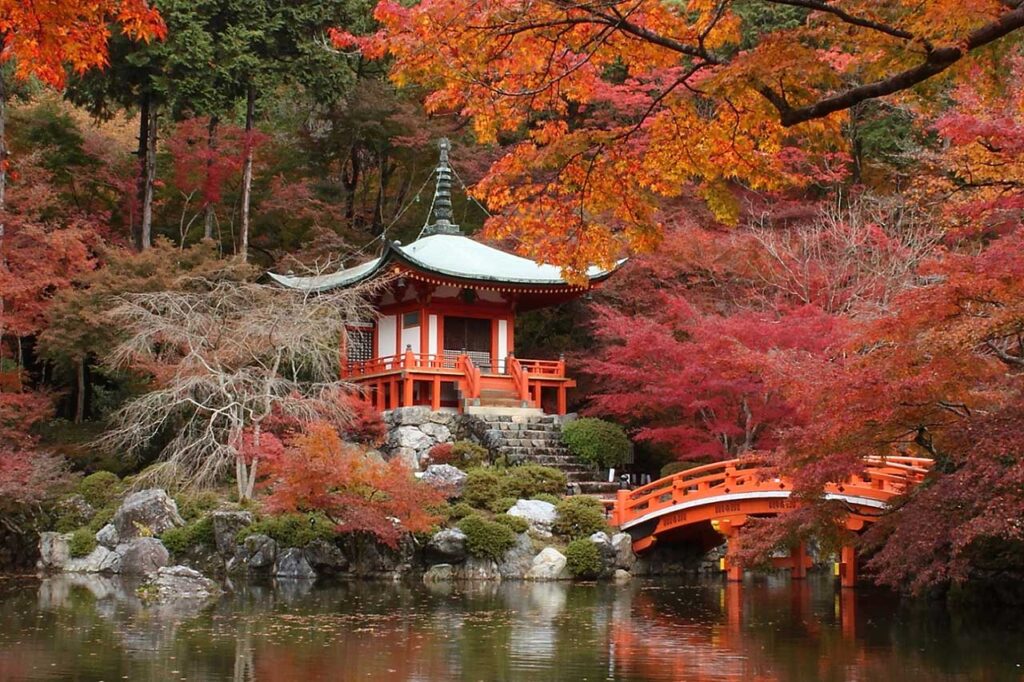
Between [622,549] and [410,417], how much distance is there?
552cm

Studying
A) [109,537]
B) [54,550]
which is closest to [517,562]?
[109,537]

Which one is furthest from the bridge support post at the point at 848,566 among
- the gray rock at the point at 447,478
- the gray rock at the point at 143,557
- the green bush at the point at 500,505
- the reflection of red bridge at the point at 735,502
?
the gray rock at the point at 143,557

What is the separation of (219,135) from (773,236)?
13.4 m

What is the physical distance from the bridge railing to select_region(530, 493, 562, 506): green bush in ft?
3.11

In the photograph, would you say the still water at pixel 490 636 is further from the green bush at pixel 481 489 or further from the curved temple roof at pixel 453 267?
the curved temple roof at pixel 453 267

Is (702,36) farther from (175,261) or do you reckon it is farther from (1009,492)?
(175,261)

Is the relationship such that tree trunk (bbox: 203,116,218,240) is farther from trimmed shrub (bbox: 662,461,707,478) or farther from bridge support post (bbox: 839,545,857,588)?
bridge support post (bbox: 839,545,857,588)

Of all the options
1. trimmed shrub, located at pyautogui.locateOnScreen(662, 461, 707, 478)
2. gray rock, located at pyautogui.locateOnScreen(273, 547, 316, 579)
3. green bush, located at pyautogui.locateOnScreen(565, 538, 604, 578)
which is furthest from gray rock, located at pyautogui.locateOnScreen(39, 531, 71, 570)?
trimmed shrub, located at pyautogui.locateOnScreen(662, 461, 707, 478)

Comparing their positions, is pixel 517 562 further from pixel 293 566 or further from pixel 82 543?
pixel 82 543


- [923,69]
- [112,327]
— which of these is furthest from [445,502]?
[923,69]

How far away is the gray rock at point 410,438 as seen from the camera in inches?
853

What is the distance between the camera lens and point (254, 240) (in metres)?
29.6

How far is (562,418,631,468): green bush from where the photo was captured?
2167 cm

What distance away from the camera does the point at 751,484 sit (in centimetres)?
1673
